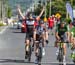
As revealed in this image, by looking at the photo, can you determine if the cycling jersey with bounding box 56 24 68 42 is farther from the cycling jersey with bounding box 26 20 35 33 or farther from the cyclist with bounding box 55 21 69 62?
the cycling jersey with bounding box 26 20 35 33

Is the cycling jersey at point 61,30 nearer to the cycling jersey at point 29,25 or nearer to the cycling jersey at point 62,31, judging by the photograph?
the cycling jersey at point 62,31

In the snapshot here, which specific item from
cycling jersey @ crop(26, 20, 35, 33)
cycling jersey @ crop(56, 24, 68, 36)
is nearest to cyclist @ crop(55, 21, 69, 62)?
cycling jersey @ crop(56, 24, 68, 36)

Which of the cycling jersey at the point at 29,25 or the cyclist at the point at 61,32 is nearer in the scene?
the cyclist at the point at 61,32

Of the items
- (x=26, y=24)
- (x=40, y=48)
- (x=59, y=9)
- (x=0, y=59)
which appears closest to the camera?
(x=40, y=48)

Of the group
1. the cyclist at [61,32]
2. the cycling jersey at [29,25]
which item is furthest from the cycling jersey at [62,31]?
the cycling jersey at [29,25]

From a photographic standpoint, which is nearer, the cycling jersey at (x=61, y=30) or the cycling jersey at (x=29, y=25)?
the cycling jersey at (x=61, y=30)

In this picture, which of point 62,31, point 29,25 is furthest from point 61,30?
point 29,25

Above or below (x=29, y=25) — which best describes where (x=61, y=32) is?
below

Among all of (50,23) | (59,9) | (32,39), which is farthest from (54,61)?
(59,9)

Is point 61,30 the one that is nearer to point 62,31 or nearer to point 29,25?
point 62,31

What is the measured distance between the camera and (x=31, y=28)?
1574cm

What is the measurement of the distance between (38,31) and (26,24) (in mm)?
638

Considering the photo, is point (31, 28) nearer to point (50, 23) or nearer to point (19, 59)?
point (19, 59)

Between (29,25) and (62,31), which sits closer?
(62,31)
